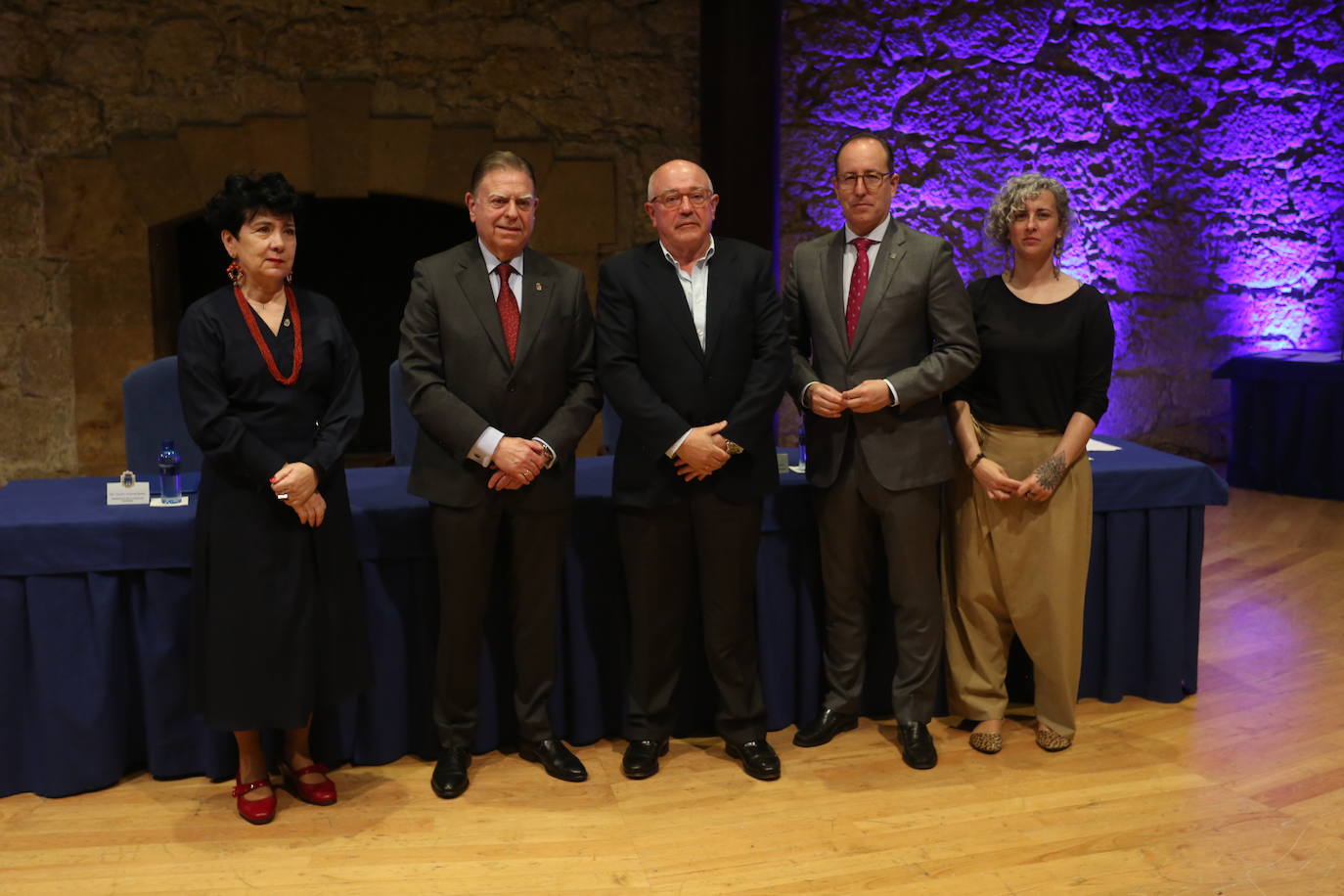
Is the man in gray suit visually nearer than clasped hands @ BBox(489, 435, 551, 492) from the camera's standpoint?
No

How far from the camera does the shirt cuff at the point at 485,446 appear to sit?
122 inches

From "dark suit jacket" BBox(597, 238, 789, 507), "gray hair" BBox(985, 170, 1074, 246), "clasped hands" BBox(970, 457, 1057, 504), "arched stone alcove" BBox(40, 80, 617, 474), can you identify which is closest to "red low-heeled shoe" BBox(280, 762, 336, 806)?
"dark suit jacket" BBox(597, 238, 789, 507)

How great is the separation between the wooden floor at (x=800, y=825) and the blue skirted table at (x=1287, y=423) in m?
3.22

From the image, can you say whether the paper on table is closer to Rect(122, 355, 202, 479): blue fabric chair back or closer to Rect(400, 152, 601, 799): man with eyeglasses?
Rect(400, 152, 601, 799): man with eyeglasses

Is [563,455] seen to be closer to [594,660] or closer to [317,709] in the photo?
[594,660]

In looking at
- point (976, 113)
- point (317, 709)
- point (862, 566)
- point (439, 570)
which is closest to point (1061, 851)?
point (862, 566)

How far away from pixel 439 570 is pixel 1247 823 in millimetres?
2069

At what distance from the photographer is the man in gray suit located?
3297 millimetres

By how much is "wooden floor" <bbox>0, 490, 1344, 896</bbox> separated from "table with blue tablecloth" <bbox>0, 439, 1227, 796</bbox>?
0.32ft

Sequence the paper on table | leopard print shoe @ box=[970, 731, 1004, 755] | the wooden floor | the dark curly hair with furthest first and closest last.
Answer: the paper on table, leopard print shoe @ box=[970, 731, 1004, 755], the dark curly hair, the wooden floor

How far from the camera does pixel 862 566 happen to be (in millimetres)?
3479

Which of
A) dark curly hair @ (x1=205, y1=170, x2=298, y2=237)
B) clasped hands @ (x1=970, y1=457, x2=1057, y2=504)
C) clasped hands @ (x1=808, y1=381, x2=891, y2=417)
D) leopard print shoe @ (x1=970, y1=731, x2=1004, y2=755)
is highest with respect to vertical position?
dark curly hair @ (x1=205, y1=170, x2=298, y2=237)

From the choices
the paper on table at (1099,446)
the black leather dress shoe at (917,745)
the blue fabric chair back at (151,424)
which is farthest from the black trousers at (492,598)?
the paper on table at (1099,446)

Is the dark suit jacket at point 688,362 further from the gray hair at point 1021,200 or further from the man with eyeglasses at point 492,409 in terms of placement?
the gray hair at point 1021,200
